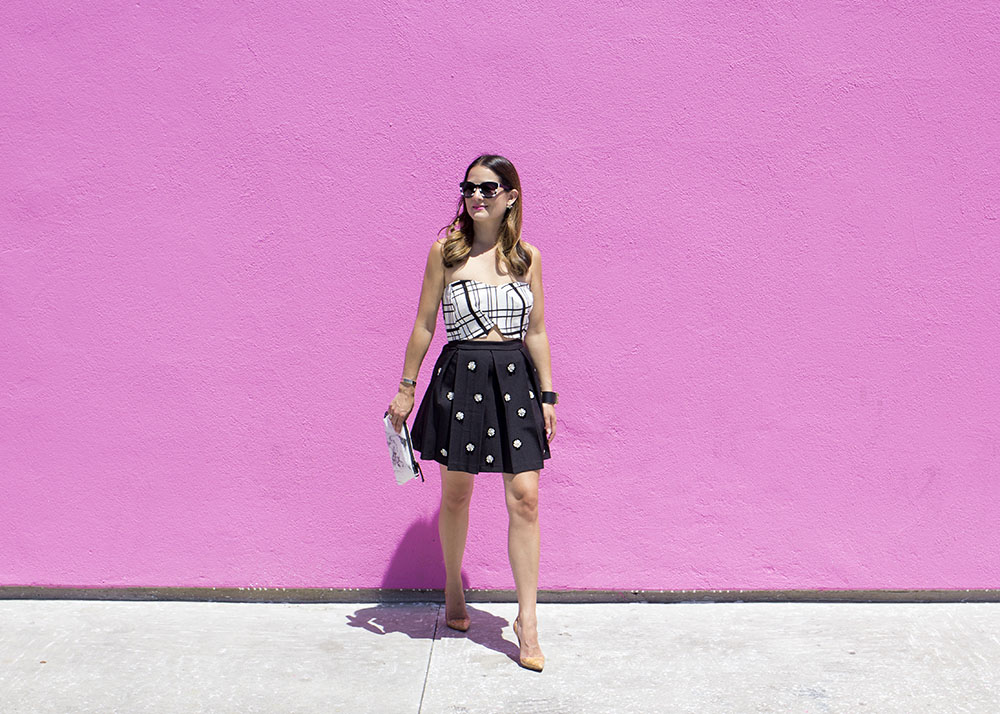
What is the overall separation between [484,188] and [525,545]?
1257 mm

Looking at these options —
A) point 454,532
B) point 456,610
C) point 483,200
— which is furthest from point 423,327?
point 456,610

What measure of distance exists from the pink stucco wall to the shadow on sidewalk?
0.52 feet

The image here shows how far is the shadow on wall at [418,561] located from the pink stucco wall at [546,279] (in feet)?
0.04

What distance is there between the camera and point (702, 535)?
4215 millimetres

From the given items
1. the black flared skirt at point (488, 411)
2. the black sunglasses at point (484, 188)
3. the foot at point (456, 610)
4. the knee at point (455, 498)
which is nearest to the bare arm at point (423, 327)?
the black flared skirt at point (488, 411)

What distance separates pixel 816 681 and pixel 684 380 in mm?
1263

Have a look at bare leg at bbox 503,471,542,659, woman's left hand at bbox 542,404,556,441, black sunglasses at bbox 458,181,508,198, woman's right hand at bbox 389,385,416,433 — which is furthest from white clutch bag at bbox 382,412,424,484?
black sunglasses at bbox 458,181,508,198

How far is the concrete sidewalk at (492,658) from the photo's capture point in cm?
329

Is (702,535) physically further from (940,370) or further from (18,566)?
(18,566)

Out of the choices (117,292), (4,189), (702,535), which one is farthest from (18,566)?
(702,535)

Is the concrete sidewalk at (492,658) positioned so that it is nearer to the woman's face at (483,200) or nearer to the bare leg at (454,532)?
the bare leg at (454,532)

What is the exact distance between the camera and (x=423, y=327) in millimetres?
3670

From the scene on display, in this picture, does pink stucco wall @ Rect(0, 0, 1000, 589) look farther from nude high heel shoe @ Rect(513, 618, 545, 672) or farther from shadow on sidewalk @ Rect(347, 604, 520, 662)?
nude high heel shoe @ Rect(513, 618, 545, 672)

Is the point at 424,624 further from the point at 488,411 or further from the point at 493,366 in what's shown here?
the point at 493,366
